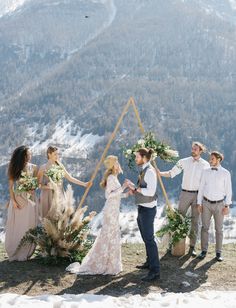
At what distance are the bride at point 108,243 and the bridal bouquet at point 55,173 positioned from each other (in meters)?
1.40

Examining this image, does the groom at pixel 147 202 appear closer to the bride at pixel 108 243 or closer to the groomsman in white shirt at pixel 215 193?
the bride at pixel 108 243

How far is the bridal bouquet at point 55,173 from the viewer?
1048 centimetres

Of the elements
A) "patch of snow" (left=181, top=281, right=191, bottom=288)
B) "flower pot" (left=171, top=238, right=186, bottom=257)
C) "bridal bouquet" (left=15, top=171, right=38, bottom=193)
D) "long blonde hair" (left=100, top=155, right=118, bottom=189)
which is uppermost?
"long blonde hair" (left=100, top=155, right=118, bottom=189)

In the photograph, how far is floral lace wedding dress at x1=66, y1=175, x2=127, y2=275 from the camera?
9.43 metres

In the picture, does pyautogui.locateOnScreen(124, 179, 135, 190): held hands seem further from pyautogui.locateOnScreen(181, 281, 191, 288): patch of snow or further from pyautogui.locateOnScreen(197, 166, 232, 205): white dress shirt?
pyautogui.locateOnScreen(197, 166, 232, 205): white dress shirt

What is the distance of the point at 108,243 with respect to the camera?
955 cm

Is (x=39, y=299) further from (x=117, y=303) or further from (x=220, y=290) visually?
(x=220, y=290)

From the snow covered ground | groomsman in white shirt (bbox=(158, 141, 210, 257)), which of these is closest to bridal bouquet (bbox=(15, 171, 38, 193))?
the snow covered ground

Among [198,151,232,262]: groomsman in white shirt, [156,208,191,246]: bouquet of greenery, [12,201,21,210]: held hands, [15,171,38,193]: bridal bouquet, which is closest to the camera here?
[15,171,38,193]: bridal bouquet

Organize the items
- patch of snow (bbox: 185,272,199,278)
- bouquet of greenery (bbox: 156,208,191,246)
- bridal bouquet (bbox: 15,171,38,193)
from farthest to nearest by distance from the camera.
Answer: bouquet of greenery (bbox: 156,208,191,246) → bridal bouquet (bbox: 15,171,38,193) → patch of snow (bbox: 185,272,199,278)


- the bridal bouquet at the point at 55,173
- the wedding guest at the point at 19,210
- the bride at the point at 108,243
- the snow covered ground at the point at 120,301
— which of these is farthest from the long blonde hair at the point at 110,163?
the snow covered ground at the point at 120,301

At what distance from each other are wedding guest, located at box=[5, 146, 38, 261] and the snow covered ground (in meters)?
2.58

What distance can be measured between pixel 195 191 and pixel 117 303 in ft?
15.0

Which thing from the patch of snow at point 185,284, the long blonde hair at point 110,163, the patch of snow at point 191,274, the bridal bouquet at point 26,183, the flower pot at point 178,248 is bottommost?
the flower pot at point 178,248
